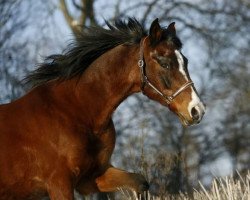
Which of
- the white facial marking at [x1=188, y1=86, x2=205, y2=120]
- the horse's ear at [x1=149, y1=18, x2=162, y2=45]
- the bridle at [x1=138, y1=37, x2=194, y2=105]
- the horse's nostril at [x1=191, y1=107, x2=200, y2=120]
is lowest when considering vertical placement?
the horse's nostril at [x1=191, y1=107, x2=200, y2=120]

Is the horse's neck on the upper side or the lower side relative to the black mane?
lower

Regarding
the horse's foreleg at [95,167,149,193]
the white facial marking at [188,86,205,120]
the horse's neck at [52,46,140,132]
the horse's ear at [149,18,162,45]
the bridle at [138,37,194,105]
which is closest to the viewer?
the white facial marking at [188,86,205,120]

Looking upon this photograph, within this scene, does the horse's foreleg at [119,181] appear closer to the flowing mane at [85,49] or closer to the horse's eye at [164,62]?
the flowing mane at [85,49]

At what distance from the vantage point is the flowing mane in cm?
534

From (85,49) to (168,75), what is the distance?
3.42 feet

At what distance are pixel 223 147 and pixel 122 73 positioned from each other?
9320mm

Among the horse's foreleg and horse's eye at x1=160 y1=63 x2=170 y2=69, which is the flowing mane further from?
the horse's foreleg

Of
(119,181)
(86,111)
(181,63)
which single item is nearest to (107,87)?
(86,111)

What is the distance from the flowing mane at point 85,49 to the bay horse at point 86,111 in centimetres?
1

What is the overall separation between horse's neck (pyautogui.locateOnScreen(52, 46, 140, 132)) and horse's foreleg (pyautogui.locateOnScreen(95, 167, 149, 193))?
532mm

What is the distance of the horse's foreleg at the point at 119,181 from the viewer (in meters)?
5.32

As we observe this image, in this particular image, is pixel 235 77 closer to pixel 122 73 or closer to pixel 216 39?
pixel 216 39

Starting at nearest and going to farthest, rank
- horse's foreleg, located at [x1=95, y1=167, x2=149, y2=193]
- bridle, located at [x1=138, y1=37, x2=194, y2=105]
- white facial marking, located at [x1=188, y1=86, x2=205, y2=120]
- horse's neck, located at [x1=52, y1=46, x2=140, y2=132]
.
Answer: white facial marking, located at [x1=188, y1=86, x2=205, y2=120] < bridle, located at [x1=138, y1=37, x2=194, y2=105] < horse's neck, located at [x1=52, y1=46, x2=140, y2=132] < horse's foreleg, located at [x1=95, y1=167, x2=149, y2=193]

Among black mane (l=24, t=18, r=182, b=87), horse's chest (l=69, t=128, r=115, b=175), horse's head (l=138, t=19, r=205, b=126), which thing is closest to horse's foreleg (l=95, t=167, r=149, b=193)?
horse's chest (l=69, t=128, r=115, b=175)
